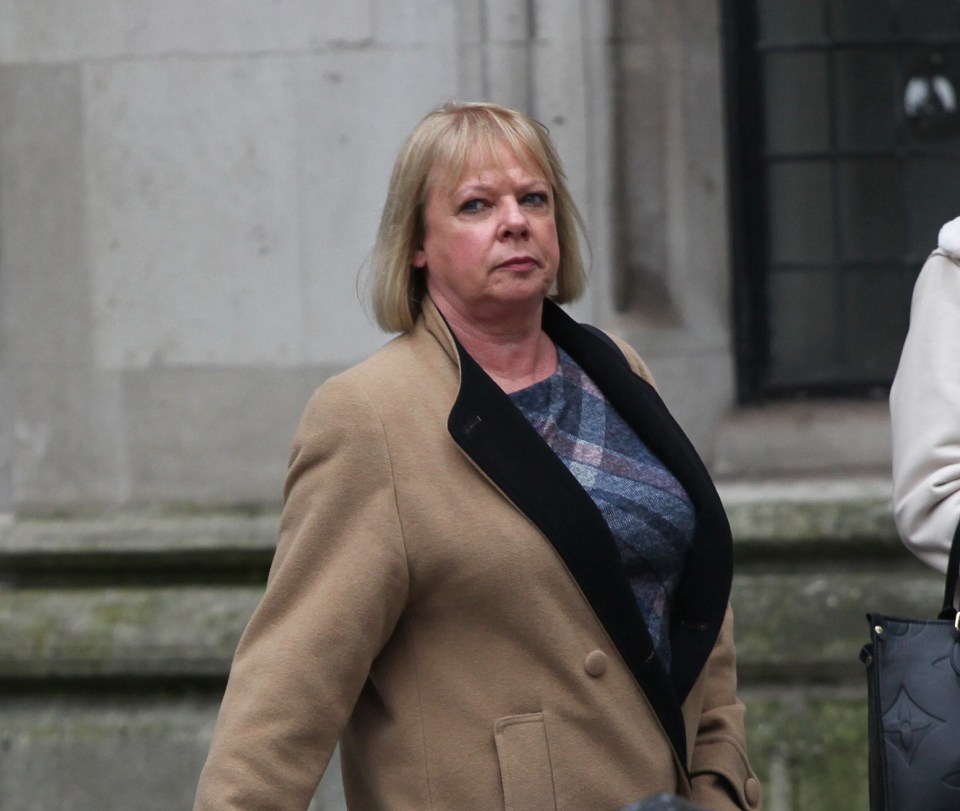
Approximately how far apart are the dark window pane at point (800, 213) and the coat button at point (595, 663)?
8.60ft

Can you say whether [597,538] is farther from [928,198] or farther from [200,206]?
[928,198]

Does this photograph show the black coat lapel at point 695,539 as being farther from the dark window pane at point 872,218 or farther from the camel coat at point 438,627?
the dark window pane at point 872,218

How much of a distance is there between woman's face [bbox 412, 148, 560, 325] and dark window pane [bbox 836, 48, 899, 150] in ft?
7.96

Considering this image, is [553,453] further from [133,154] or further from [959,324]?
[133,154]

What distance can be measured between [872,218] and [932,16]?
592 mm

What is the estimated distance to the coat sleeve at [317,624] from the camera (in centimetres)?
227

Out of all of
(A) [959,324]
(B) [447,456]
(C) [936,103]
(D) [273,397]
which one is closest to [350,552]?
(B) [447,456]

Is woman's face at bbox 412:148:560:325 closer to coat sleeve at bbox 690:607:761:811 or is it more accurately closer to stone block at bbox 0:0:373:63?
coat sleeve at bbox 690:607:761:811

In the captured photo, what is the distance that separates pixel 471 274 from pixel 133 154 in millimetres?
2410

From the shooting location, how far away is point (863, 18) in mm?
4648

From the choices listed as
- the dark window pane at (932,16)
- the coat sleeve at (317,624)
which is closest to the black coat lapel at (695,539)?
the coat sleeve at (317,624)

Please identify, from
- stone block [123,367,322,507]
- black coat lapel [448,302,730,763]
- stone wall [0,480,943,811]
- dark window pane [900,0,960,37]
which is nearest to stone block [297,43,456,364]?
stone block [123,367,322,507]

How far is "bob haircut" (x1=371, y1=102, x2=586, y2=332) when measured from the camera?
8.16ft

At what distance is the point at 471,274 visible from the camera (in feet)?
8.06
